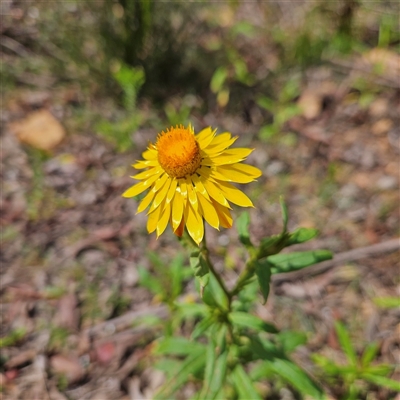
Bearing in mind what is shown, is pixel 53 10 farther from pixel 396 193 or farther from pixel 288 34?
pixel 396 193

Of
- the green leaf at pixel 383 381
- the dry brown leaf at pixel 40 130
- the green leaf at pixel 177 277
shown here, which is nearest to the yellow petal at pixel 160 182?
the green leaf at pixel 177 277

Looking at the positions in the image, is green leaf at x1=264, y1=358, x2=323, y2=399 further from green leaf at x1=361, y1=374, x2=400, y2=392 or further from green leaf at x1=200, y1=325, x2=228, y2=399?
green leaf at x1=361, y1=374, x2=400, y2=392

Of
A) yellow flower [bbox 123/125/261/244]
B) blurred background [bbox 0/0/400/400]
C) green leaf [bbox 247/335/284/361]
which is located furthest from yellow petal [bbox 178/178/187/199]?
blurred background [bbox 0/0/400/400]

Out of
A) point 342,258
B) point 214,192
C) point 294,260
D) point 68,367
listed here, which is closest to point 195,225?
point 214,192

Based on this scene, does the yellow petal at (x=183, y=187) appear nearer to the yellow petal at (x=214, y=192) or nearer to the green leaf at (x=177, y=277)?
the yellow petal at (x=214, y=192)

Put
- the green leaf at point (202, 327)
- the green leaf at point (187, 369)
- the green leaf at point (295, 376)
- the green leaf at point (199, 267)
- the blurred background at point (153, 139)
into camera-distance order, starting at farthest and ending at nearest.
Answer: the blurred background at point (153, 139) < the green leaf at point (187, 369) < the green leaf at point (295, 376) < the green leaf at point (202, 327) < the green leaf at point (199, 267)

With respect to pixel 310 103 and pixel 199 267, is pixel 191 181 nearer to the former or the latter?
pixel 199 267

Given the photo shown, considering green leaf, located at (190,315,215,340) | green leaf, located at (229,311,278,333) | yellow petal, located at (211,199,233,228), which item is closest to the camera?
yellow petal, located at (211,199,233,228)
